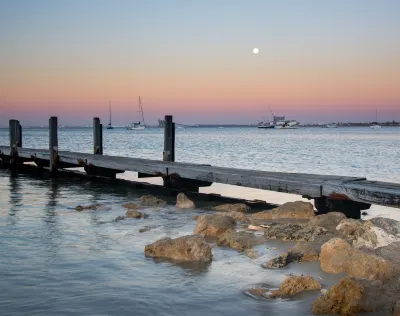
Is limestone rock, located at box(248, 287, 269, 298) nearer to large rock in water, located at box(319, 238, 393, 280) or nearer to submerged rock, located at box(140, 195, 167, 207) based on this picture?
large rock in water, located at box(319, 238, 393, 280)

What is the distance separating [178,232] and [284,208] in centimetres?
243

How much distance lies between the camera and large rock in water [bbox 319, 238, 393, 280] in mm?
6285

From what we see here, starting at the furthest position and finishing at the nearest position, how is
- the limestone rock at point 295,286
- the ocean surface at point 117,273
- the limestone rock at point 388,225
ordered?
the limestone rock at point 388,225
the limestone rock at point 295,286
the ocean surface at point 117,273

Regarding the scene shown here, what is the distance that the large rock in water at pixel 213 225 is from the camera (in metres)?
8.93

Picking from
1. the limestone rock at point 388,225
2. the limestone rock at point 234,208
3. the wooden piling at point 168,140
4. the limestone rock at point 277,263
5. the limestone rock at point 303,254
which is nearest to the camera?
the limestone rock at point 277,263

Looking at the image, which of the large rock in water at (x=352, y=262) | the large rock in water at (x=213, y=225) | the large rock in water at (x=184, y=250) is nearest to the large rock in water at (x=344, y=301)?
the large rock in water at (x=352, y=262)

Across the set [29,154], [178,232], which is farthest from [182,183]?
[29,154]

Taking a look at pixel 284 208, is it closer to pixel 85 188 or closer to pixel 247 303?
pixel 247 303

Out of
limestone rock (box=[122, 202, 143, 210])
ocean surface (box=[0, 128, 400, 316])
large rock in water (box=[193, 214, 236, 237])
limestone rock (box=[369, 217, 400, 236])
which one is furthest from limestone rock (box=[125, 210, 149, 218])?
limestone rock (box=[369, 217, 400, 236])

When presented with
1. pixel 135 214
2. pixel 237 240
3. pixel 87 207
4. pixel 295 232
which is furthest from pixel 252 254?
pixel 87 207

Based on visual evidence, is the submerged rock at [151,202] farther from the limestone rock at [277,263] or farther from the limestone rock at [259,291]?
the limestone rock at [259,291]

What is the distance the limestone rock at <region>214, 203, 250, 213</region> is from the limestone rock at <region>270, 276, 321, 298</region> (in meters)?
5.66

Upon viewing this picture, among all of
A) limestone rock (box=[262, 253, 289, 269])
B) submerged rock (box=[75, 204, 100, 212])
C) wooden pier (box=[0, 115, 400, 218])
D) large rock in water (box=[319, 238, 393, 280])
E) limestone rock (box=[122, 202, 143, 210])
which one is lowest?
submerged rock (box=[75, 204, 100, 212])

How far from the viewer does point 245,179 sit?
38.9 feet
